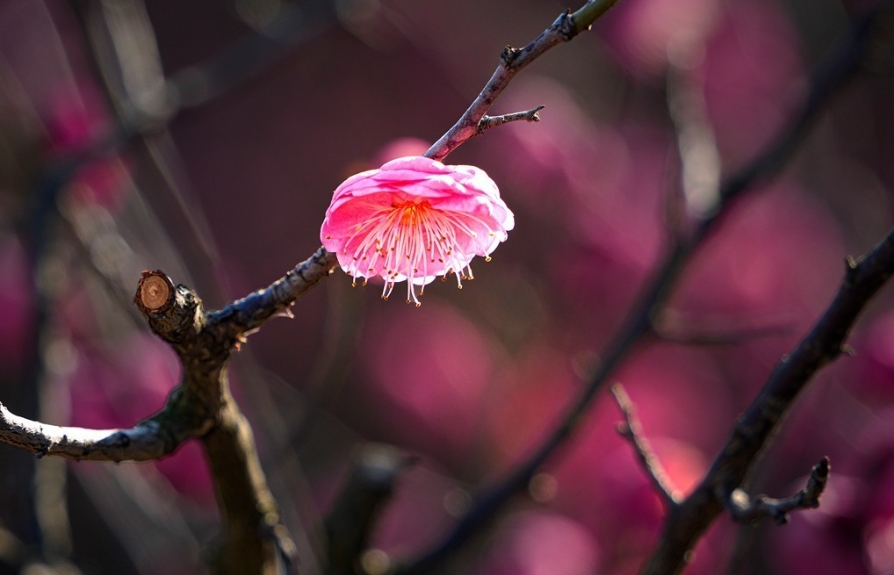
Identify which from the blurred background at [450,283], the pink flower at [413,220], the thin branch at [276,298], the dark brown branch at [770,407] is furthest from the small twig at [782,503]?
the thin branch at [276,298]

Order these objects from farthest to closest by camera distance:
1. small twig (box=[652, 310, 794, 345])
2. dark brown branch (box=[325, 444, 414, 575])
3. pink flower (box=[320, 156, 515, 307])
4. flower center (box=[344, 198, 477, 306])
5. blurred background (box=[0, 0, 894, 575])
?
1. blurred background (box=[0, 0, 894, 575])
2. small twig (box=[652, 310, 794, 345])
3. dark brown branch (box=[325, 444, 414, 575])
4. flower center (box=[344, 198, 477, 306])
5. pink flower (box=[320, 156, 515, 307])

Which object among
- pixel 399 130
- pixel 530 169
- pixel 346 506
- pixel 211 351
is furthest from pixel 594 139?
pixel 211 351

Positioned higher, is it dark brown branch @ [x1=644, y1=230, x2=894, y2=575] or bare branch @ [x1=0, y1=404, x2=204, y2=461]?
bare branch @ [x1=0, y1=404, x2=204, y2=461]

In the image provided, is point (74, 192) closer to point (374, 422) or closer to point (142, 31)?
point (142, 31)

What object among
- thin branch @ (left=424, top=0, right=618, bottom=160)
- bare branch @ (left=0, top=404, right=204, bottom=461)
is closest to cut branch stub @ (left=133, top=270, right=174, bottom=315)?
bare branch @ (left=0, top=404, right=204, bottom=461)

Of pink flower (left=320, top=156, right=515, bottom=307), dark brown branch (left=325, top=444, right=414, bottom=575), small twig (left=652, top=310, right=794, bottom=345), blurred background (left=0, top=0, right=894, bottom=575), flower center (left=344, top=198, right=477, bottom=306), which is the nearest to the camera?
pink flower (left=320, top=156, right=515, bottom=307)

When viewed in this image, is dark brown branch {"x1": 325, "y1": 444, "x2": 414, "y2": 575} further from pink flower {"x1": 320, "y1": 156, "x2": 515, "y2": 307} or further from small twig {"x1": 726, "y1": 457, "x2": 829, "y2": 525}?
small twig {"x1": 726, "y1": 457, "x2": 829, "y2": 525}

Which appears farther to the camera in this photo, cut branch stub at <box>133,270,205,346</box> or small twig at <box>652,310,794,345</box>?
small twig at <box>652,310,794,345</box>
